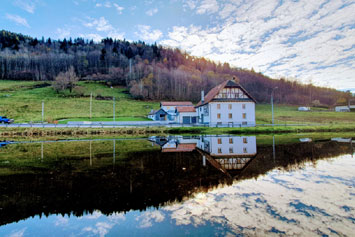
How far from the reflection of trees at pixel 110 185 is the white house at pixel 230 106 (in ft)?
102

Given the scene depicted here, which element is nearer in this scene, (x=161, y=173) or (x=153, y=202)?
(x=153, y=202)

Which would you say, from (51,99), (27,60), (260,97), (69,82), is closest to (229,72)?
(260,97)

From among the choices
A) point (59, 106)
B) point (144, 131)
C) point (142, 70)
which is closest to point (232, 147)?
point (144, 131)

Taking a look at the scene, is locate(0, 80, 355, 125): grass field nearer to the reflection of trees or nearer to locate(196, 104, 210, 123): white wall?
locate(196, 104, 210, 123): white wall

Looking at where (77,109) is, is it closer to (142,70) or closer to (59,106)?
(59,106)

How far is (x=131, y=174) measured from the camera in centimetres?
959

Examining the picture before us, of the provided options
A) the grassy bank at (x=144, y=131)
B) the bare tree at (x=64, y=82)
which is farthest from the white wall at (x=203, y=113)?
the bare tree at (x=64, y=82)

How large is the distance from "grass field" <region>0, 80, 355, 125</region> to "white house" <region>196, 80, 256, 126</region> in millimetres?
7890

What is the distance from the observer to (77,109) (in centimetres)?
6288

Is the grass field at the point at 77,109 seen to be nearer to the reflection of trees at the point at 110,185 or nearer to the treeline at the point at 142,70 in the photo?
the treeline at the point at 142,70

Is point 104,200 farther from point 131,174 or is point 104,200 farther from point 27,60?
point 27,60

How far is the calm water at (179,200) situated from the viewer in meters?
5.04

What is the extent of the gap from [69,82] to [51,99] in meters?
14.0

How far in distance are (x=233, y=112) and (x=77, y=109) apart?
45.2 m
